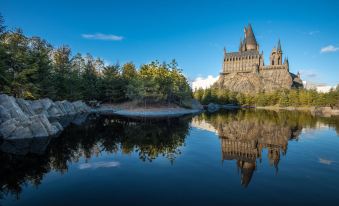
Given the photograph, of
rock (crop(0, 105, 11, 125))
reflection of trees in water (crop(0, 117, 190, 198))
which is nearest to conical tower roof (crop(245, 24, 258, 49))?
reflection of trees in water (crop(0, 117, 190, 198))

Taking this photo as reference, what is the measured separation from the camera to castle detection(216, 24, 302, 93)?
146 metres

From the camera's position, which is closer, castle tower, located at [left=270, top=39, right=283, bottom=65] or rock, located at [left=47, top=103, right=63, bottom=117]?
rock, located at [left=47, top=103, right=63, bottom=117]

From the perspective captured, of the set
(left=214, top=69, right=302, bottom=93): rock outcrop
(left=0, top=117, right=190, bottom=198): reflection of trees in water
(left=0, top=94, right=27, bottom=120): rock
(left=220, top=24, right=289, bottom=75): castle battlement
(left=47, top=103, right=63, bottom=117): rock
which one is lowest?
(left=0, top=117, right=190, bottom=198): reflection of trees in water

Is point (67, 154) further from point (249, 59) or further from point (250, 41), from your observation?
point (250, 41)

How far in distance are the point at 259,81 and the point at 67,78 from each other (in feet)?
412

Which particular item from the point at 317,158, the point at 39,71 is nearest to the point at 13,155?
the point at 317,158

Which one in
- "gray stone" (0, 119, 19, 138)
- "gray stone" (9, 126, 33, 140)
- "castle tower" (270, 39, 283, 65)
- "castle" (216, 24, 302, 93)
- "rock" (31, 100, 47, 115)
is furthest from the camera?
"castle tower" (270, 39, 283, 65)

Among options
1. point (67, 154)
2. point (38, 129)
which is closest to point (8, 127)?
point (38, 129)

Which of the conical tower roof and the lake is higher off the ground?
the conical tower roof

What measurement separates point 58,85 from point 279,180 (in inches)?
2088

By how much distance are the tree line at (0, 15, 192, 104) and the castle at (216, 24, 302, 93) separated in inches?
3628

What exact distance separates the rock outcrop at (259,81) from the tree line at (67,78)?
293 ft

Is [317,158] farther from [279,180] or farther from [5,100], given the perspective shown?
[5,100]

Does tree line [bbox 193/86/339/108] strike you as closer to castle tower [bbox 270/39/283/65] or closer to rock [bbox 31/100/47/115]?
castle tower [bbox 270/39/283/65]
